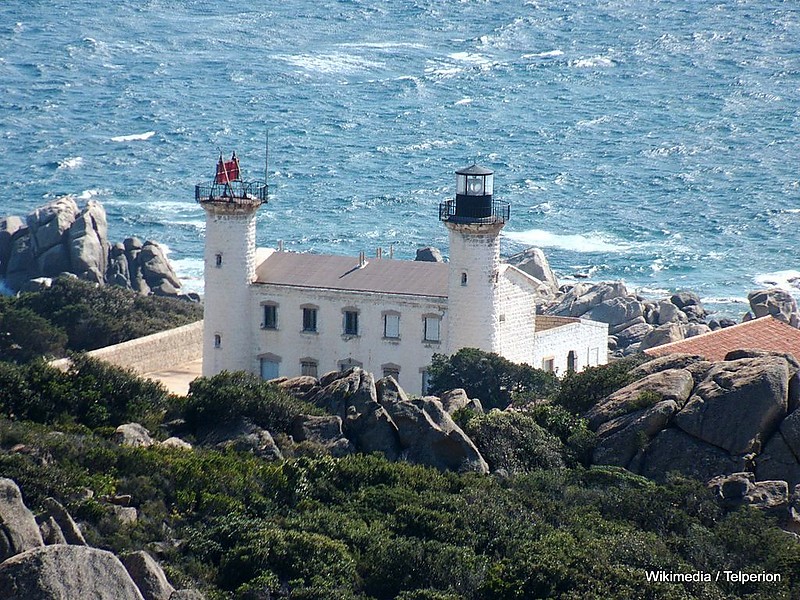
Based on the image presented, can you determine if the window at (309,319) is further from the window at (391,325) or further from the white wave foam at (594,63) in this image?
the white wave foam at (594,63)

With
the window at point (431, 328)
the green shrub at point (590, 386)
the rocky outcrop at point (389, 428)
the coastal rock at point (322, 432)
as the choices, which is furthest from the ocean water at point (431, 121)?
the coastal rock at point (322, 432)

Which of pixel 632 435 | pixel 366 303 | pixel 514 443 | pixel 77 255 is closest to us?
pixel 632 435

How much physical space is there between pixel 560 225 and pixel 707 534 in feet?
234

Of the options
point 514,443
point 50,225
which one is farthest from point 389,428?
point 50,225

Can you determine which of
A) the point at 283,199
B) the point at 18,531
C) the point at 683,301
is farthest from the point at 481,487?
the point at 283,199

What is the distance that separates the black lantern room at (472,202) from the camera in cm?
5150

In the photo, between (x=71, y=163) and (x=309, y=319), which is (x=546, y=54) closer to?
(x=71, y=163)

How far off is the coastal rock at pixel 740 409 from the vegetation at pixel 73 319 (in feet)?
79.8

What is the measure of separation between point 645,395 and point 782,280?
5319 centimetres

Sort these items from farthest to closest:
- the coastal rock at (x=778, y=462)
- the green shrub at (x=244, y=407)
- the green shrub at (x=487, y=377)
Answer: the green shrub at (x=487, y=377), the green shrub at (x=244, y=407), the coastal rock at (x=778, y=462)

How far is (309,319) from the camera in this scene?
2084 inches

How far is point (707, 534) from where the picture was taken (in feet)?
110

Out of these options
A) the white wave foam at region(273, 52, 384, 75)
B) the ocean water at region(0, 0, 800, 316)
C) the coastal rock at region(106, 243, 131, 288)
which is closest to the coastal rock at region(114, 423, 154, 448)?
the coastal rock at region(106, 243, 131, 288)

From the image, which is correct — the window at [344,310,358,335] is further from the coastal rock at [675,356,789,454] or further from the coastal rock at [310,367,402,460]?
the coastal rock at [675,356,789,454]
